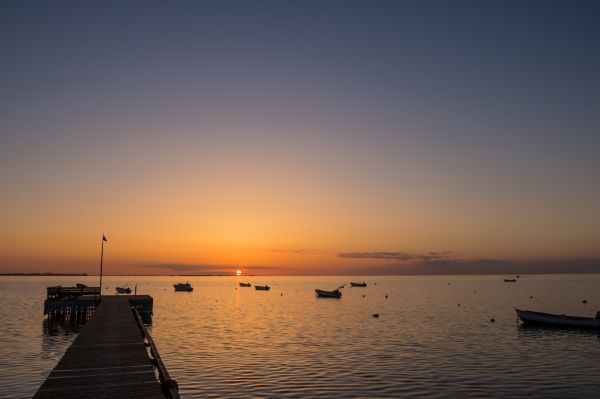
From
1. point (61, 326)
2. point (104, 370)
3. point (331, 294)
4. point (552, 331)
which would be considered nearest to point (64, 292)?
point (61, 326)

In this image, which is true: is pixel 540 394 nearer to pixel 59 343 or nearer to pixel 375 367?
pixel 375 367

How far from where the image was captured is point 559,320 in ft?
217

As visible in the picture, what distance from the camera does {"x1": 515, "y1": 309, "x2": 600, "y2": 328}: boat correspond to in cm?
6394

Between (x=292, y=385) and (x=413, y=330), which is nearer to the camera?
(x=292, y=385)

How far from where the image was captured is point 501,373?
36.4m

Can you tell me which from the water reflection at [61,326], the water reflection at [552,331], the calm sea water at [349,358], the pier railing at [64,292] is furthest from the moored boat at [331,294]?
the water reflection at [61,326]

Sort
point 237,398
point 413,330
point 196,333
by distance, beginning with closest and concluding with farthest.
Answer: point 237,398, point 196,333, point 413,330

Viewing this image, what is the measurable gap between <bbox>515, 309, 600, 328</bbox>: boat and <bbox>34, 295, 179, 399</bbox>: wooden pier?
5502 centimetres

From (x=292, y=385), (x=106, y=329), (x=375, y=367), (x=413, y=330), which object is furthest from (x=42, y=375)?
(x=413, y=330)

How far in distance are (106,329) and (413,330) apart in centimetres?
3994

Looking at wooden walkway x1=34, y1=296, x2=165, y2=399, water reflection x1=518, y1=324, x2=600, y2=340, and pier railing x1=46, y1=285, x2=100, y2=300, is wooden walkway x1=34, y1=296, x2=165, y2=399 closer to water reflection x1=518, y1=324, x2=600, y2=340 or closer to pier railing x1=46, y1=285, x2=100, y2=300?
pier railing x1=46, y1=285, x2=100, y2=300

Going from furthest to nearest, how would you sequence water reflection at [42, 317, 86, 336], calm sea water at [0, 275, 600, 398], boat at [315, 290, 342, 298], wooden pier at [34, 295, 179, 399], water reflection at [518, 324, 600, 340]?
1. boat at [315, 290, 342, 298]
2. water reflection at [518, 324, 600, 340]
3. water reflection at [42, 317, 86, 336]
4. calm sea water at [0, 275, 600, 398]
5. wooden pier at [34, 295, 179, 399]

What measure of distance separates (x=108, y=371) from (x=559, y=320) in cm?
6238

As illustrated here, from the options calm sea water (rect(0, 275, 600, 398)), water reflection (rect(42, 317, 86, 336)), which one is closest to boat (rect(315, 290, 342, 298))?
calm sea water (rect(0, 275, 600, 398))
